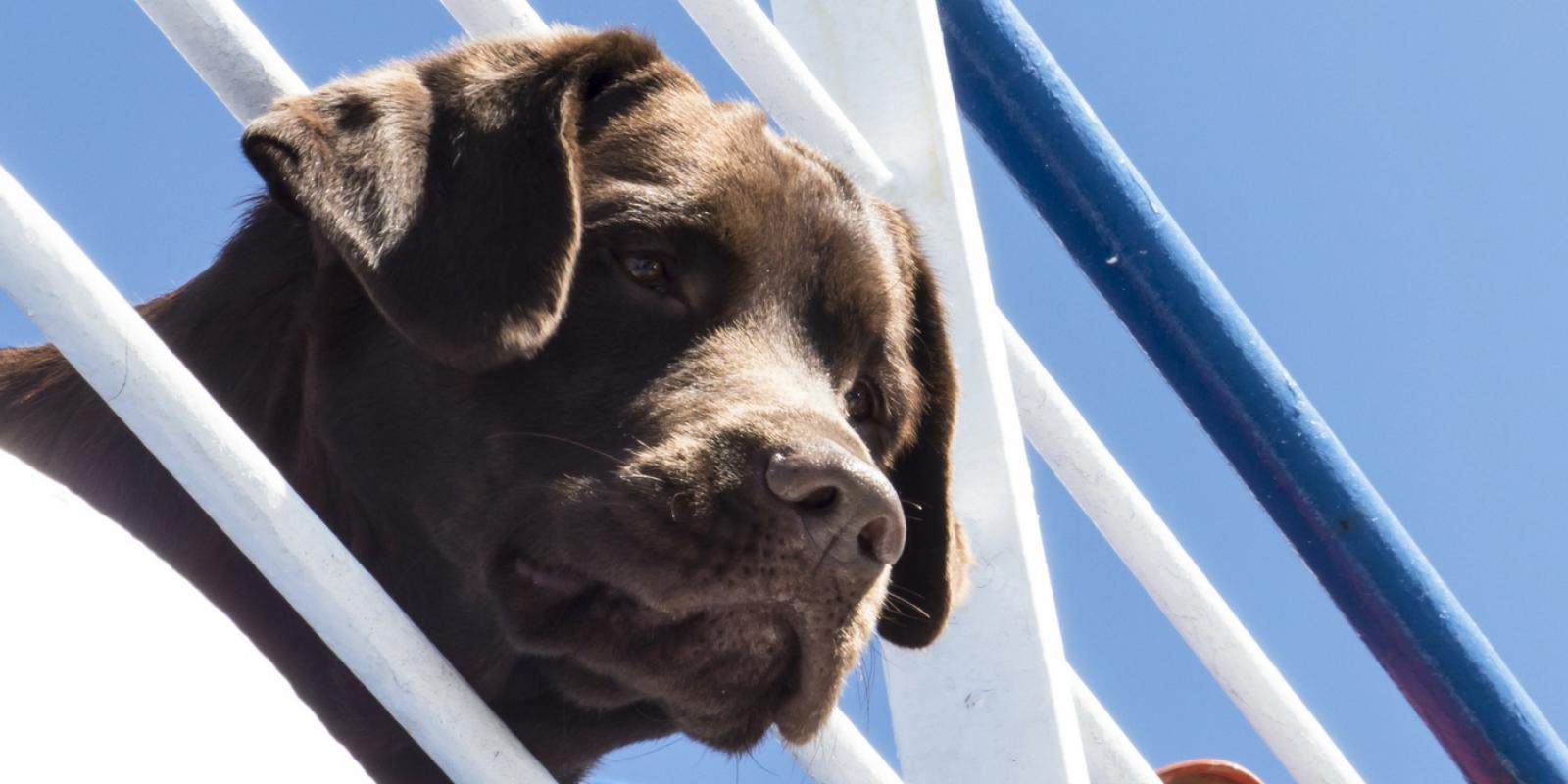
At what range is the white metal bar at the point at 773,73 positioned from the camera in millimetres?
2686

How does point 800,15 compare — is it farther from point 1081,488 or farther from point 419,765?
point 419,765

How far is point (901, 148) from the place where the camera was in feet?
9.51

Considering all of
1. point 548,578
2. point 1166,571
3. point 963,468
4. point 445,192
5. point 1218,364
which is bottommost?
point 1166,571

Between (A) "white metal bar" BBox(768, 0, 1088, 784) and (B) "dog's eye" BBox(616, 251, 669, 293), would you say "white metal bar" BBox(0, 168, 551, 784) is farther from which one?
(A) "white metal bar" BBox(768, 0, 1088, 784)

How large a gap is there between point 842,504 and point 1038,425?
1080 mm

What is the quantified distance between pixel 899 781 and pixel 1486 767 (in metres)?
1.46

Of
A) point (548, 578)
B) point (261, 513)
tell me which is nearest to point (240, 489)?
point (261, 513)

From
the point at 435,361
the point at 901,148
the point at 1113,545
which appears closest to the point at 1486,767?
the point at 1113,545

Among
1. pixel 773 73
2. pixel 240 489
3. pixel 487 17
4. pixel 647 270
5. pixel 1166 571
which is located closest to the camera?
pixel 240 489

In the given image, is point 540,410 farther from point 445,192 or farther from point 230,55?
point 230,55

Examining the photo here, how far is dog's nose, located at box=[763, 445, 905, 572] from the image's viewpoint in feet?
6.77

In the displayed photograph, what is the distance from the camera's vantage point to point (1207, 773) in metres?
3.22

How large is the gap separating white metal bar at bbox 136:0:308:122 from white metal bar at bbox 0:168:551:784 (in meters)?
0.95

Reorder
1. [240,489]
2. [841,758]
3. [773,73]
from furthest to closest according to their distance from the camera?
1. [773,73]
2. [841,758]
3. [240,489]
